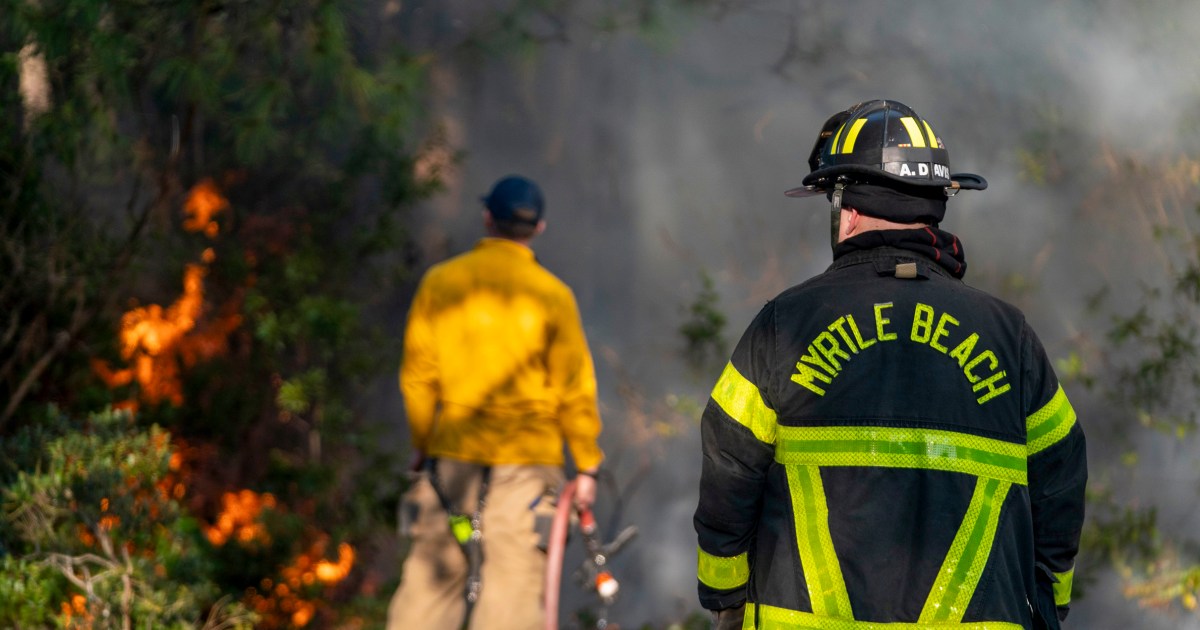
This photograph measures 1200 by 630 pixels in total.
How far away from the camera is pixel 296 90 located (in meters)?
6.54

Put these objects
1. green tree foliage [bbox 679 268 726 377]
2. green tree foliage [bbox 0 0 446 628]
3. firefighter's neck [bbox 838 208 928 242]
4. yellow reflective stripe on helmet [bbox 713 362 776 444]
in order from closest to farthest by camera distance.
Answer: yellow reflective stripe on helmet [bbox 713 362 776 444] < firefighter's neck [bbox 838 208 928 242] < green tree foliage [bbox 0 0 446 628] < green tree foliage [bbox 679 268 726 377]

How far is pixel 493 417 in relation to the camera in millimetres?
4844

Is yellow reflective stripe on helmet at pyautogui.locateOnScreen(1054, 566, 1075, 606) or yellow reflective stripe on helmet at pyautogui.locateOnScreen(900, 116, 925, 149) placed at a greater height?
yellow reflective stripe on helmet at pyautogui.locateOnScreen(900, 116, 925, 149)

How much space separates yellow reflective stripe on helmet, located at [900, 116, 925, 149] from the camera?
8.77ft

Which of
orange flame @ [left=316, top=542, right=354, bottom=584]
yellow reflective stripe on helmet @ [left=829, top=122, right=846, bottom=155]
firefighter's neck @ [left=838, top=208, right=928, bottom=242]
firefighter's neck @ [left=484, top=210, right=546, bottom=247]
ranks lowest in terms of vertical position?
orange flame @ [left=316, top=542, right=354, bottom=584]

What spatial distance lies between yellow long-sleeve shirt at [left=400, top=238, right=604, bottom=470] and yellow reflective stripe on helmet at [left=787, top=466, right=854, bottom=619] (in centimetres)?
244

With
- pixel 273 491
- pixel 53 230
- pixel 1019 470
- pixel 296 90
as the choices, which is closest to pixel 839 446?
pixel 1019 470

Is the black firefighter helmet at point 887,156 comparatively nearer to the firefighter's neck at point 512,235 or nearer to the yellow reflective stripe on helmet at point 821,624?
the yellow reflective stripe on helmet at point 821,624

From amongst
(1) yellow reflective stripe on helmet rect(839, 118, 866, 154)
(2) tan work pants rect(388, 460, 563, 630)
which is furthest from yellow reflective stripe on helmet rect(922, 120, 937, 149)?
(2) tan work pants rect(388, 460, 563, 630)

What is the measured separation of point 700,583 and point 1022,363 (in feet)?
2.59

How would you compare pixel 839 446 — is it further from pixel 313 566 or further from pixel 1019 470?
pixel 313 566

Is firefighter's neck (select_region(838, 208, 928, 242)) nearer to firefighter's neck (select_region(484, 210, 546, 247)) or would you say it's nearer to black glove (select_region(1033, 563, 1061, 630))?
black glove (select_region(1033, 563, 1061, 630))

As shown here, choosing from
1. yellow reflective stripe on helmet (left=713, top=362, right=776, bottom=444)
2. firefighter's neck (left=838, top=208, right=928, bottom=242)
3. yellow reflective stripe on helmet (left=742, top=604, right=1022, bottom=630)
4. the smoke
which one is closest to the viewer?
yellow reflective stripe on helmet (left=742, top=604, right=1022, bottom=630)

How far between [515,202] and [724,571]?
2.52m
